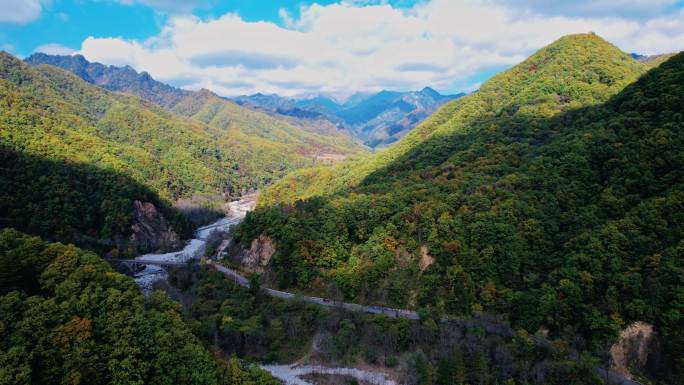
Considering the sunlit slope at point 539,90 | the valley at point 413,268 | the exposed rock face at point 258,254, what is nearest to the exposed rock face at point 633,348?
the valley at point 413,268

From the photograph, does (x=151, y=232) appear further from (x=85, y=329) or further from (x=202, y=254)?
(x=85, y=329)

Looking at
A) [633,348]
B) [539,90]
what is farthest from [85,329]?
[539,90]

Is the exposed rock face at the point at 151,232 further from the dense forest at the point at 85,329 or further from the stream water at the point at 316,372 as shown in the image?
the dense forest at the point at 85,329

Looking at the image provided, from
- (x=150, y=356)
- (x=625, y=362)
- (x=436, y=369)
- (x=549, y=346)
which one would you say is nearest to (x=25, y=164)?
(x=150, y=356)

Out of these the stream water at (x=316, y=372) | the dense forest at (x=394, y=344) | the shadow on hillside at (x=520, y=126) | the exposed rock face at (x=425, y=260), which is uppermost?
the shadow on hillside at (x=520, y=126)

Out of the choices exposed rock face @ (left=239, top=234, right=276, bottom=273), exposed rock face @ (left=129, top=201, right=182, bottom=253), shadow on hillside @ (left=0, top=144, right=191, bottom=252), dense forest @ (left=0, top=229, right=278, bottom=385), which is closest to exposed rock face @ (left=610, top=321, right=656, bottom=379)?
dense forest @ (left=0, top=229, right=278, bottom=385)
